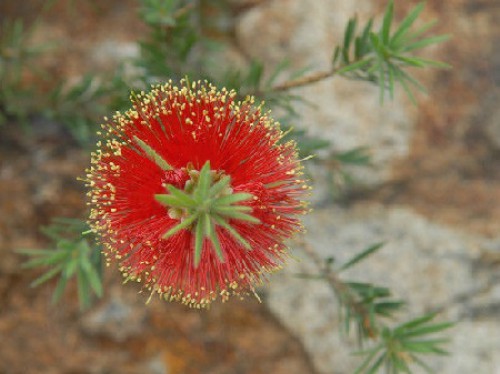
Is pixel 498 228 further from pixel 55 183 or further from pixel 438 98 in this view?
pixel 55 183

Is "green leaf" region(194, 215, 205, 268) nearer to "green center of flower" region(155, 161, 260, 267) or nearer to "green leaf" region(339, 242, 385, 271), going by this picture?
"green center of flower" region(155, 161, 260, 267)

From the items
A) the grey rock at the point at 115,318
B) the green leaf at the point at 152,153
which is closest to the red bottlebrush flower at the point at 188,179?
the green leaf at the point at 152,153

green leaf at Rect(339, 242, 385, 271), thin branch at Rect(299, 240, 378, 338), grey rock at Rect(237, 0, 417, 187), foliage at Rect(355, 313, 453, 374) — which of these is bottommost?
foliage at Rect(355, 313, 453, 374)

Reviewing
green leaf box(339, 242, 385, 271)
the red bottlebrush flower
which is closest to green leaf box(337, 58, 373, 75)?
the red bottlebrush flower

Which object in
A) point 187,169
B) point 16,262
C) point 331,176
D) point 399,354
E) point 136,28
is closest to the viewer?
point 187,169

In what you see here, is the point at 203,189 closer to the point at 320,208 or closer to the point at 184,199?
the point at 184,199

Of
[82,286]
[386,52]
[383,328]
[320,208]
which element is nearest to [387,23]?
[386,52]

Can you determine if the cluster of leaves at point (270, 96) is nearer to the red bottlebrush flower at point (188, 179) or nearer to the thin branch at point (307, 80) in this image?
the thin branch at point (307, 80)

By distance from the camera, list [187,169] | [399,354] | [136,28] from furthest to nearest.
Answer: [136,28] → [399,354] → [187,169]

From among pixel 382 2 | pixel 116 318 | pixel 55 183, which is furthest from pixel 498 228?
pixel 55 183
